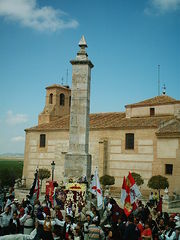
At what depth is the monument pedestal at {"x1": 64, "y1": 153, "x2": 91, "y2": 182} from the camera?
1645 cm

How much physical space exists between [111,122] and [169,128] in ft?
23.1

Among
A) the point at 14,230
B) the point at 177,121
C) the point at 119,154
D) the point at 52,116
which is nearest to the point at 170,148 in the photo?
the point at 177,121

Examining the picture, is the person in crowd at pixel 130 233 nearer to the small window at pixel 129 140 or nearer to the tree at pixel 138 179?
the tree at pixel 138 179

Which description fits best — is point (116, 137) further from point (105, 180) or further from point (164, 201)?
point (164, 201)

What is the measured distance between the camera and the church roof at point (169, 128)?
27641mm

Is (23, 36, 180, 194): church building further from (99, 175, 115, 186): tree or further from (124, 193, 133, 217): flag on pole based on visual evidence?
(124, 193, 133, 217): flag on pole

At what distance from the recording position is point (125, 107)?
114 feet

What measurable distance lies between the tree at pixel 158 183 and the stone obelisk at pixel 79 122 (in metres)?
10.6

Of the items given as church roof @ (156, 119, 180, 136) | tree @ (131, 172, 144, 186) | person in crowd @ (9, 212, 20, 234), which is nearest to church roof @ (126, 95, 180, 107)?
church roof @ (156, 119, 180, 136)

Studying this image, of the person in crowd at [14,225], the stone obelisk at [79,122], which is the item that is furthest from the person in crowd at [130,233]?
the stone obelisk at [79,122]

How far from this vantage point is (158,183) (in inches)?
1010

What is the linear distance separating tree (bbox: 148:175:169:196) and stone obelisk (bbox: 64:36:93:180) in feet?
34.7

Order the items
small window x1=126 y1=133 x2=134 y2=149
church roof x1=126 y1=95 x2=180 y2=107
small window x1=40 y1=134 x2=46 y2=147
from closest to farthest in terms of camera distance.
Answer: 1. small window x1=126 y1=133 x2=134 y2=149
2. church roof x1=126 y1=95 x2=180 y2=107
3. small window x1=40 y1=134 x2=46 y2=147

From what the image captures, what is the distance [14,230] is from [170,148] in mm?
21223
